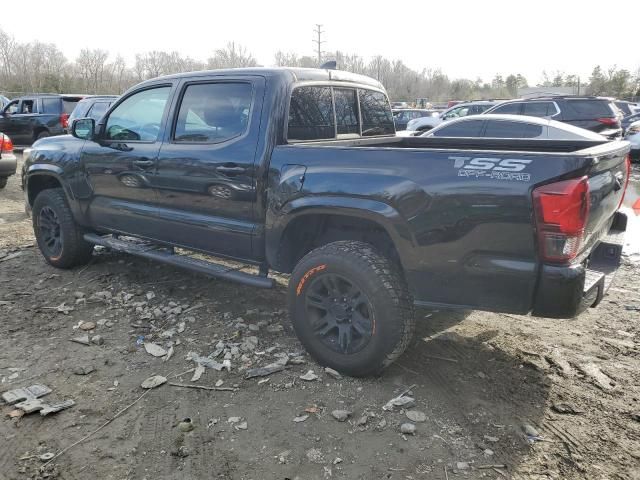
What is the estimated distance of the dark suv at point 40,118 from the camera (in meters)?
15.3

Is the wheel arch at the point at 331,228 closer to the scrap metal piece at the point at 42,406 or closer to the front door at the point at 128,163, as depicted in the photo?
the front door at the point at 128,163

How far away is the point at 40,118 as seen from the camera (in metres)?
15.3

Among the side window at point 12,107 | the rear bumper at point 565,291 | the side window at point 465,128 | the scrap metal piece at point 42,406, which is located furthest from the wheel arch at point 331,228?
the side window at point 12,107

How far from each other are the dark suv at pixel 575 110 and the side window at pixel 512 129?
369 centimetres

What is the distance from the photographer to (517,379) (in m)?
3.42

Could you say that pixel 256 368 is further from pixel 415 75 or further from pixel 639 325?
pixel 415 75

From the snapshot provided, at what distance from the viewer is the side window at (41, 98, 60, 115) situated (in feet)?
50.4

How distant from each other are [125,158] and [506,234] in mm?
3325

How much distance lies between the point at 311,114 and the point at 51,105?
14.2 meters

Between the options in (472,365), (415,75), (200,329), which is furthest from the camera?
(415,75)

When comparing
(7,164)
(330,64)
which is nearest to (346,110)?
(330,64)

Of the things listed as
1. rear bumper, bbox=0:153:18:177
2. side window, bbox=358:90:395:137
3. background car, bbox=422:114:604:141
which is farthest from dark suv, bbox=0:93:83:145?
side window, bbox=358:90:395:137

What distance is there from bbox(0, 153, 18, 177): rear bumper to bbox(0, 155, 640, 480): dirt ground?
5891mm

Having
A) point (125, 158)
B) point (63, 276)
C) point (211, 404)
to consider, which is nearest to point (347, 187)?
point (211, 404)
